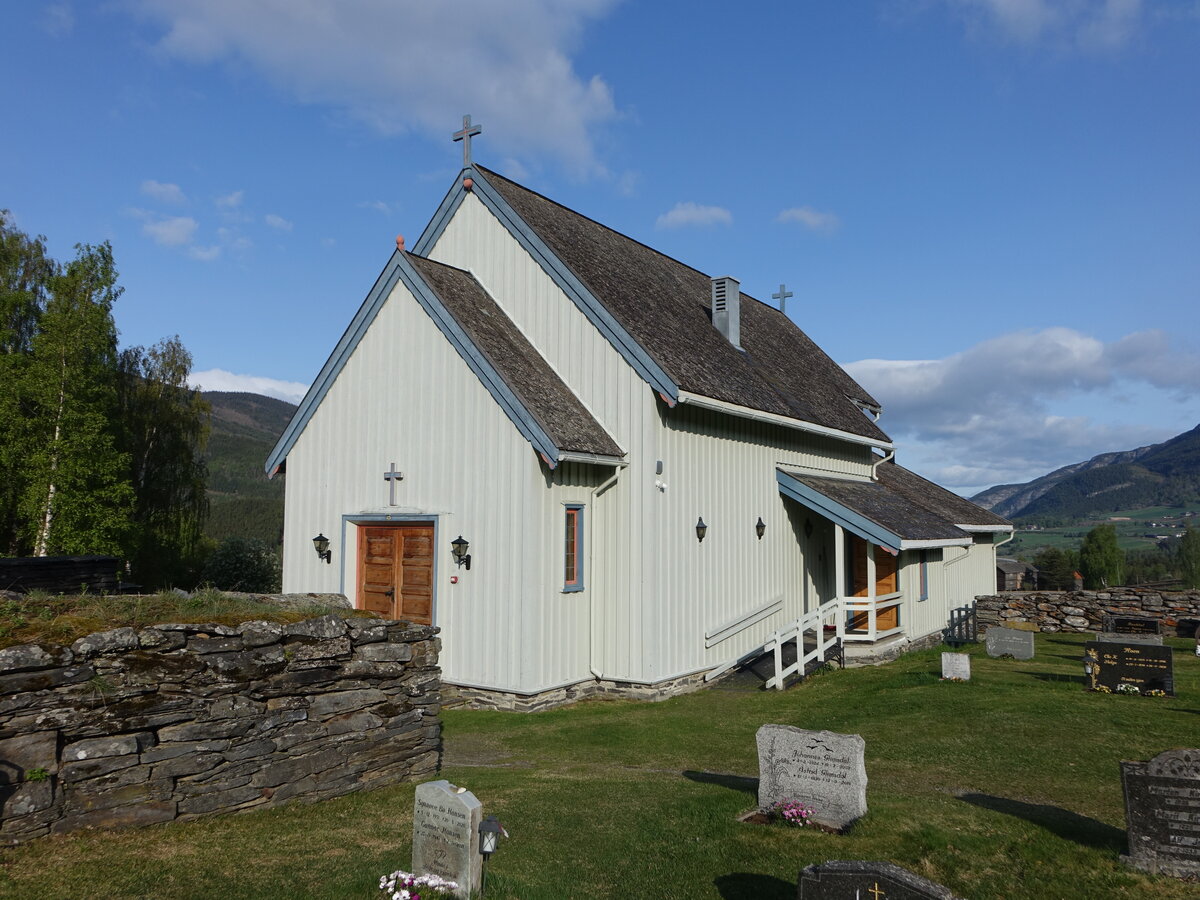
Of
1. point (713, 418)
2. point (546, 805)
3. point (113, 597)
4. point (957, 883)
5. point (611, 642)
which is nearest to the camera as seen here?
point (957, 883)

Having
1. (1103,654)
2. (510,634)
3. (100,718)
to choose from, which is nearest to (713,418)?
(510,634)

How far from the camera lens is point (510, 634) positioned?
1361cm

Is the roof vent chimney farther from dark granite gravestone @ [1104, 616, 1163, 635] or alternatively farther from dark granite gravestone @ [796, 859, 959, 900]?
dark granite gravestone @ [796, 859, 959, 900]

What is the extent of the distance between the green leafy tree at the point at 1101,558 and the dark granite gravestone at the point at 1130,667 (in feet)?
233

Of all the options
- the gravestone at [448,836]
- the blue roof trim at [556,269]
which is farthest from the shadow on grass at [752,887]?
the blue roof trim at [556,269]

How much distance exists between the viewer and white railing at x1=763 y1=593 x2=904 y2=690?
15.7 m

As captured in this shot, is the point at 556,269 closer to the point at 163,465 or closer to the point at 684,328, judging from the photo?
the point at 684,328

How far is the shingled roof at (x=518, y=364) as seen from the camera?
13.9 metres

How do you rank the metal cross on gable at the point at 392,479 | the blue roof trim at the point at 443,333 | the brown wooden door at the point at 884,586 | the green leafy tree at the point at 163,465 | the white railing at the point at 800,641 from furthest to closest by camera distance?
1. the green leafy tree at the point at 163,465
2. the brown wooden door at the point at 884,586
3. the white railing at the point at 800,641
4. the metal cross on gable at the point at 392,479
5. the blue roof trim at the point at 443,333

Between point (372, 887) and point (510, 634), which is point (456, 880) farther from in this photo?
point (510, 634)

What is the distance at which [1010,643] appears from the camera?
61.6ft

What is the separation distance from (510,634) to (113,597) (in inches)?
266

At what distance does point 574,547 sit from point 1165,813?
31.0 ft

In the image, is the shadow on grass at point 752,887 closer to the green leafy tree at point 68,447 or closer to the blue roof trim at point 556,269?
the blue roof trim at point 556,269
